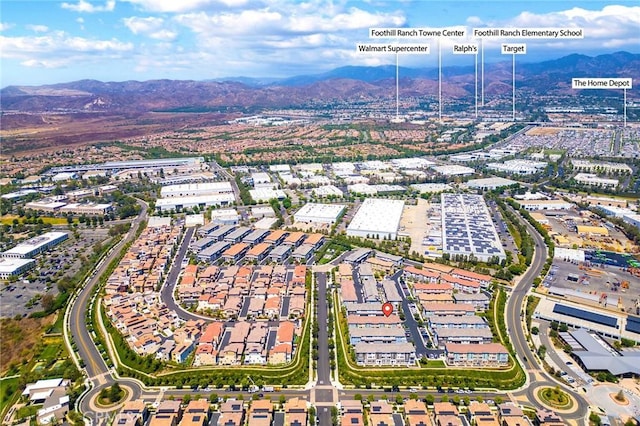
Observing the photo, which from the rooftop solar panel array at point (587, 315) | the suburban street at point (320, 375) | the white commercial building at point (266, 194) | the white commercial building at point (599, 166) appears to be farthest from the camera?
the white commercial building at point (599, 166)

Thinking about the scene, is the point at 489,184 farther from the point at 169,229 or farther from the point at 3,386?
the point at 3,386

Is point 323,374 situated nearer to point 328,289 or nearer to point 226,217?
point 328,289

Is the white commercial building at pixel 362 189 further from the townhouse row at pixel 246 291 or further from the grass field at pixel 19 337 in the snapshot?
the grass field at pixel 19 337

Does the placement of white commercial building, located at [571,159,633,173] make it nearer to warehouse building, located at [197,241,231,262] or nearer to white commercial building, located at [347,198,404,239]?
white commercial building, located at [347,198,404,239]

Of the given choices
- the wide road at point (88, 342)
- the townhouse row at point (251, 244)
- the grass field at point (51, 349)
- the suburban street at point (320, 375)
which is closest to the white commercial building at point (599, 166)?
the suburban street at point (320, 375)

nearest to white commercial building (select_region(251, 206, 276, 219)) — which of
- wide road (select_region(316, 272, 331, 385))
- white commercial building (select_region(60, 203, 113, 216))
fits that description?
wide road (select_region(316, 272, 331, 385))

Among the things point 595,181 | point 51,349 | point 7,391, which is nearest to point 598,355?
point 51,349

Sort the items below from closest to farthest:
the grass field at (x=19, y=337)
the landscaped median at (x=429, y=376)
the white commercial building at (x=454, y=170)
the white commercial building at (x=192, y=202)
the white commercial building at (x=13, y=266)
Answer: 1. the landscaped median at (x=429, y=376)
2. the grass field at (x=19, y=337)
3. the white commercial building at (x=13, y=266)
4. the white commercial building at (x=192, y=202)
5. the white commercial building at (x=454, y=170)
